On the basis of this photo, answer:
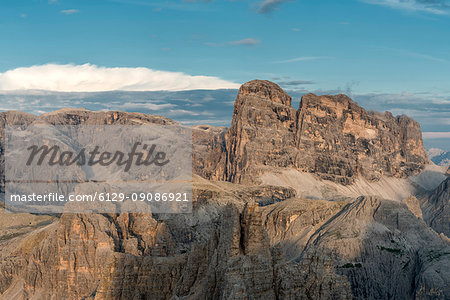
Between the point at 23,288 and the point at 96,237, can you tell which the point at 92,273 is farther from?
the point at 23,288

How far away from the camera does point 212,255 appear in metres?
41.6

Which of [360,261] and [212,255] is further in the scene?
[360,261]

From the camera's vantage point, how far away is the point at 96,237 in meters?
104

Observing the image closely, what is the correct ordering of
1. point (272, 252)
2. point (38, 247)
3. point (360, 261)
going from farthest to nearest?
point (360, 261) < point (38, 247) < point (272, 252)

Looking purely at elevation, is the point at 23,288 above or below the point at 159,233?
below

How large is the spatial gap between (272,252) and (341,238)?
13235cm

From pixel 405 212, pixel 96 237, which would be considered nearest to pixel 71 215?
pixel 96 237

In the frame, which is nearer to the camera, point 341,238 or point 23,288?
point 23,288

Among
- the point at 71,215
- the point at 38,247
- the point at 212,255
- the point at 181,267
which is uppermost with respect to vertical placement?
the point at 212,255

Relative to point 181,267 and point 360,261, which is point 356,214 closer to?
point 360,261

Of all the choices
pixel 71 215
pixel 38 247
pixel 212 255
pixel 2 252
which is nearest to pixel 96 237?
pixel 71 215

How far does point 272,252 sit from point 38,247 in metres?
86.2

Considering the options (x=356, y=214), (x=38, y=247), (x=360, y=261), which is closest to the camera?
(x=38, y=247)

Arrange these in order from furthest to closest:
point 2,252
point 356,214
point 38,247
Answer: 1. point 356,214
2. point 2,252
3. point 38,247
